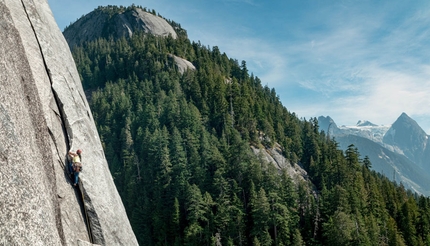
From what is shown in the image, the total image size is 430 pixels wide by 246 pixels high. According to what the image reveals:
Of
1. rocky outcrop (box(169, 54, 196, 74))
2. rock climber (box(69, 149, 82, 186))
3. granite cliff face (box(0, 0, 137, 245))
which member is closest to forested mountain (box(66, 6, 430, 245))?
rocky outcrop (box(169, 54, 196, 74))

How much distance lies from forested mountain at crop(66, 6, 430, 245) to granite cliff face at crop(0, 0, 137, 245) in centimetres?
4489

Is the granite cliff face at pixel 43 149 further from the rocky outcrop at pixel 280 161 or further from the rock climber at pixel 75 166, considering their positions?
the rocky outcrop at pixel 280 161

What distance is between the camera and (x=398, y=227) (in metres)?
75.1

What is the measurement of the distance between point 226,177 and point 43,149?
63.8 metres

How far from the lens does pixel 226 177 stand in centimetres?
7238

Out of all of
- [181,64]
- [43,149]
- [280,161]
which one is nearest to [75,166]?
[43,149]

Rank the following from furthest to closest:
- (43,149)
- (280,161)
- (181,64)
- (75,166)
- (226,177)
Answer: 1. (181,64)
2. (280,161)
3. (226,177)
4. (75,166)
5. (43,149)

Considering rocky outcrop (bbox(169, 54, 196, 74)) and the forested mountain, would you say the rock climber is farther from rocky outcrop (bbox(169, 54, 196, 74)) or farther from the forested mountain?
rocky outcrop (bbox(169, 54, 196, 74))

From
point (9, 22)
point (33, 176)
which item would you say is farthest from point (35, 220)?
point (9, 22)

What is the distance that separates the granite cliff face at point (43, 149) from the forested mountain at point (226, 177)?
44.9 m

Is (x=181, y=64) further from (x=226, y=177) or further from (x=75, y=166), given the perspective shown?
(x=75, y=166)

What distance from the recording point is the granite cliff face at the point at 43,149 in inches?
285

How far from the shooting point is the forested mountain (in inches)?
2363

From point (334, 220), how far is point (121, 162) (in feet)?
207
